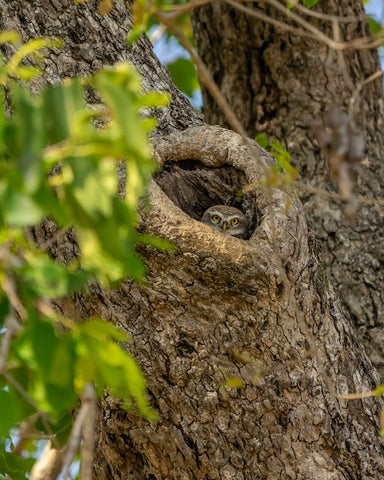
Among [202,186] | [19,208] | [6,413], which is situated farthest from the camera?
[202,186]

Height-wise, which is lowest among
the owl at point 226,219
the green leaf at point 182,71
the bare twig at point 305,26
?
the owl at point 226,219

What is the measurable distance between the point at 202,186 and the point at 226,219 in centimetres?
61

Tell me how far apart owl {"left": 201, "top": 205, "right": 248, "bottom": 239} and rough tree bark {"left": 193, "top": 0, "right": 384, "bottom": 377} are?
0.39m

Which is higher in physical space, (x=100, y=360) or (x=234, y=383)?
(x=100, y=360)

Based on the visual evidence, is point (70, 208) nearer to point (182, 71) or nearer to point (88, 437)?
point (88, 437)

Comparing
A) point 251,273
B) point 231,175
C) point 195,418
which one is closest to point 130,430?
point 195,418

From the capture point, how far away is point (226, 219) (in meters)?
4.29

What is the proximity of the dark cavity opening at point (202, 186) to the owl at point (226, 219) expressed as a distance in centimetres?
16

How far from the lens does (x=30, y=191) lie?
1.54 metres

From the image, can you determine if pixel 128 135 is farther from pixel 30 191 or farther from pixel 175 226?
pixel 175 226

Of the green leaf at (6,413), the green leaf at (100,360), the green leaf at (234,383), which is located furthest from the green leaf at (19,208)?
the green leaf at (234,383)

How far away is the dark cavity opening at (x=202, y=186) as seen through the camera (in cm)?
339

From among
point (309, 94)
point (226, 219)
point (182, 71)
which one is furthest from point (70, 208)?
point (182, 71)

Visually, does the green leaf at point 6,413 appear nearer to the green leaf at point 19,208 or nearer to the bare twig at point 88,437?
the bare twig at point 88,437
